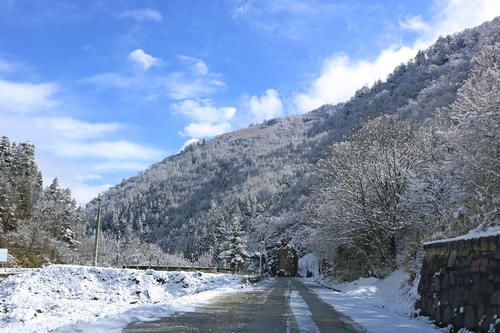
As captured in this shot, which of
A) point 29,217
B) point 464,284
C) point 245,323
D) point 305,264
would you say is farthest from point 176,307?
point 305,264

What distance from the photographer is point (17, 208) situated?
235 feet

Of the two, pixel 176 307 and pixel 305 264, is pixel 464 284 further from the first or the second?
pixel 305 264

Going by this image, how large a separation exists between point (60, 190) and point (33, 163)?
39.0 feet

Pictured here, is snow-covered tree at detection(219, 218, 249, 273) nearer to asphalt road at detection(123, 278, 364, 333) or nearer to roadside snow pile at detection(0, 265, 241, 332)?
roadside snow pile at detection(0, 265, 241, 332)

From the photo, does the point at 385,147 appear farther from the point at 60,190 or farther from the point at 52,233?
the point at 60,190

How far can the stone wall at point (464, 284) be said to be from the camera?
6.29 m

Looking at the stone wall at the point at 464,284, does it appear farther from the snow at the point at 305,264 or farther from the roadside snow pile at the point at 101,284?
the snow at the point at 305,264

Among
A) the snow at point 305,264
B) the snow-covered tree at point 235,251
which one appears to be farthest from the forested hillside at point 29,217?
the snow at point 305,264

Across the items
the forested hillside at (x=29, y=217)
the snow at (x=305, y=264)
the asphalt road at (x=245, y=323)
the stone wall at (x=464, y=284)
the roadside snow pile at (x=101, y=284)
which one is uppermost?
the forested hillside at (x=29, y=217)

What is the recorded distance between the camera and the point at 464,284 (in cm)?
730

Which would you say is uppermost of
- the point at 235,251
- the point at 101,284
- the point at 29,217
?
the point at 29,217

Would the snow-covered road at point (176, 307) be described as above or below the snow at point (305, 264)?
above

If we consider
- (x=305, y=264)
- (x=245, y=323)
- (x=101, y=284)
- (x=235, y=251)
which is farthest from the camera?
(x=305, y=264)

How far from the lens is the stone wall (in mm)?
6293
